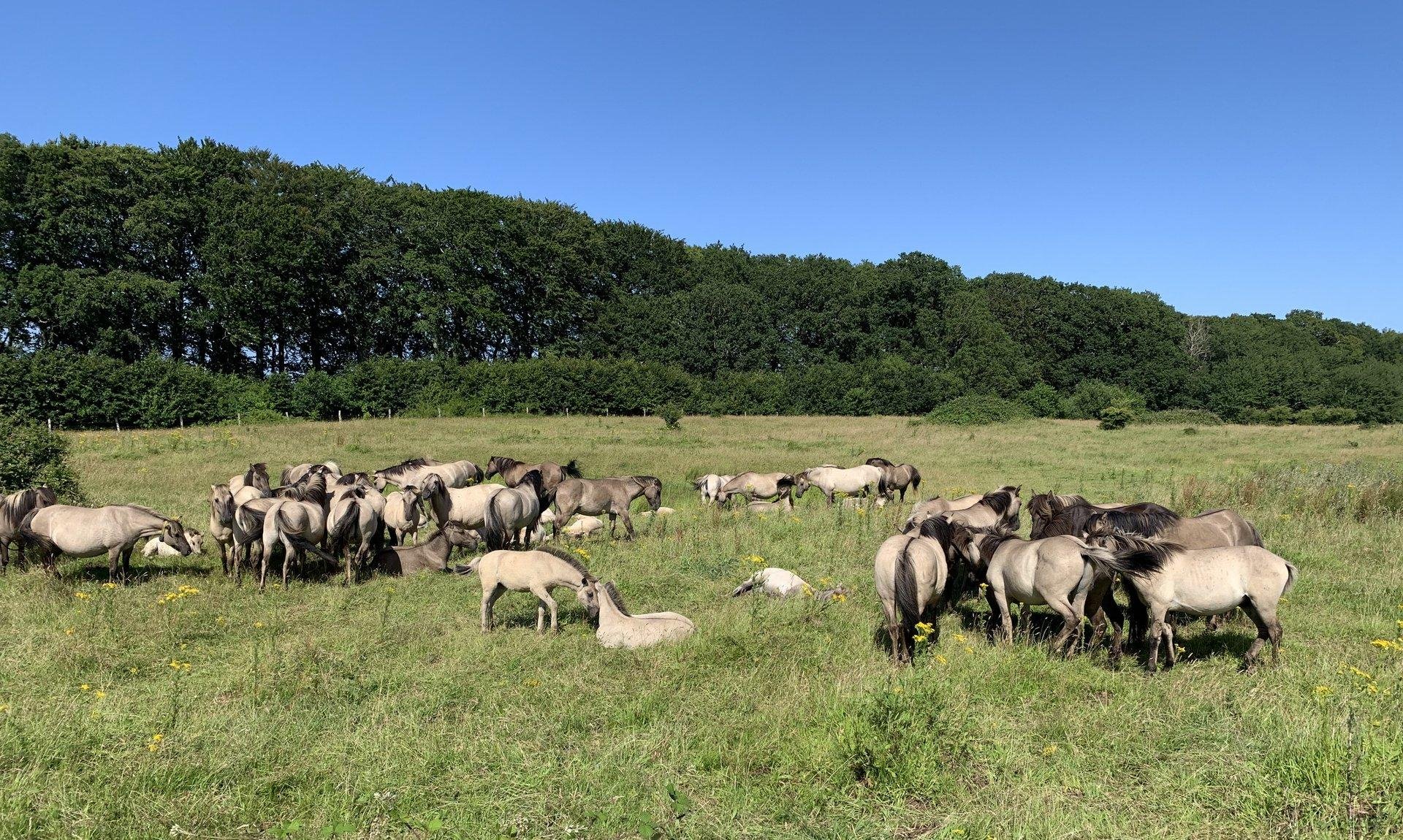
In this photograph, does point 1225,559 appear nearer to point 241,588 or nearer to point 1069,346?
point 241,588

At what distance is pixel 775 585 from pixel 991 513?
383 centimetres

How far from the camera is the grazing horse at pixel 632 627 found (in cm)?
769

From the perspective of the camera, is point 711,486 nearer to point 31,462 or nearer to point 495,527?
point 495,527

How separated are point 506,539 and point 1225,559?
1002 centimetres

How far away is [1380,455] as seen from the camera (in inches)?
975

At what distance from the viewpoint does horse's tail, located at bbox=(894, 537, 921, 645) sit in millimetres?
7121

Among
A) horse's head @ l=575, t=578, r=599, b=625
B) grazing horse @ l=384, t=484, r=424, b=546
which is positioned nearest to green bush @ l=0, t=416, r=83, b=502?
grazing horse @ l=384, t=484, r=424, b=546

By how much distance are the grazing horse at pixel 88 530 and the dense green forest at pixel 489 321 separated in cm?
2995

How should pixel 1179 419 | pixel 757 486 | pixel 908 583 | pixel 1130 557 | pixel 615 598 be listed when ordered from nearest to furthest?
pixel 1130 557 < pixel 908 583 < pixel 615 598 < pixel 757 486 < pixel 1179 419

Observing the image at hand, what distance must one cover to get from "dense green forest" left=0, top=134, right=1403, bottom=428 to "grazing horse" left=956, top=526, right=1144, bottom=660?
38832mm

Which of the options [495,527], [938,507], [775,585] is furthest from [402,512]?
[938,507]

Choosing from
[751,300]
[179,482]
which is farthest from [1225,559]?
[751,300]

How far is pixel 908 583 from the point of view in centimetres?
712

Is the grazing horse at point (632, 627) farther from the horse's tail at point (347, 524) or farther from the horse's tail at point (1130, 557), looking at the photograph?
the horse's tail at point (347, 524)
